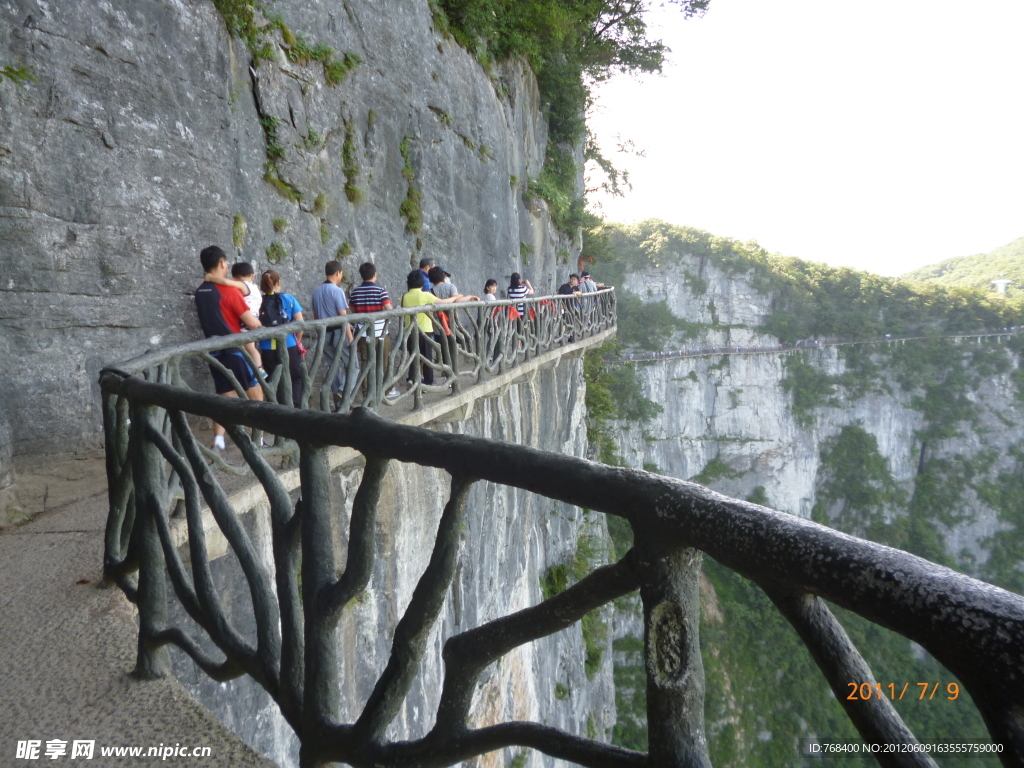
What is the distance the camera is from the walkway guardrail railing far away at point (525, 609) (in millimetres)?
624

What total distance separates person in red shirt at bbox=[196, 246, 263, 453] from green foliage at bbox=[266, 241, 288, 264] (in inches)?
95.3

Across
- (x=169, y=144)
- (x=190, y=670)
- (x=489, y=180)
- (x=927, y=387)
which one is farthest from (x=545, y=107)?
(x=927, y=387)

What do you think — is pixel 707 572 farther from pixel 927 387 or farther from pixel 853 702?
pixel 853 702

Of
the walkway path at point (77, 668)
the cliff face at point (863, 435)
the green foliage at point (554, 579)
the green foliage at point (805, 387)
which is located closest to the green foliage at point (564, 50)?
the green foliage at point (554, 579)

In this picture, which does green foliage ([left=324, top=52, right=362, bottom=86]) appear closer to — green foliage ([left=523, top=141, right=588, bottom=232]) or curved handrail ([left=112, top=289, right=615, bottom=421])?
curved handrail ([left=112, top=289, right=615, bottom=421])

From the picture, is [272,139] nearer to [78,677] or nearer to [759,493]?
[78,677]

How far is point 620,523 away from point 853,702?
89.3 ft

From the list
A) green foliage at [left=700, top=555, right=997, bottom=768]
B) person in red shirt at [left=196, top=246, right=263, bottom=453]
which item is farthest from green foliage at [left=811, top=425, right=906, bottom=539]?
person in red shirt at [left=196, top=246, right=263, bottom=453]

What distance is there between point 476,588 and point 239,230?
516cm

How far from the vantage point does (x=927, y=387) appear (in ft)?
141

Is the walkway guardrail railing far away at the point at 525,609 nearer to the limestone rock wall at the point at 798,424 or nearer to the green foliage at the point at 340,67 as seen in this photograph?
the green foliage at the point at 340,67

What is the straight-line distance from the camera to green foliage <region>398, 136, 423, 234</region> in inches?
362

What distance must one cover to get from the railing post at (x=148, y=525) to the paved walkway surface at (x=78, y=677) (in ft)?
0.52

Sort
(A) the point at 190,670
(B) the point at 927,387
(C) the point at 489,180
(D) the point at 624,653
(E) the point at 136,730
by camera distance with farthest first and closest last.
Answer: (B) the point at 927,387, (D) the point at 624,653, (C) the point at 489,180, (A) the point at 190,670, (E) the point at 136,730
